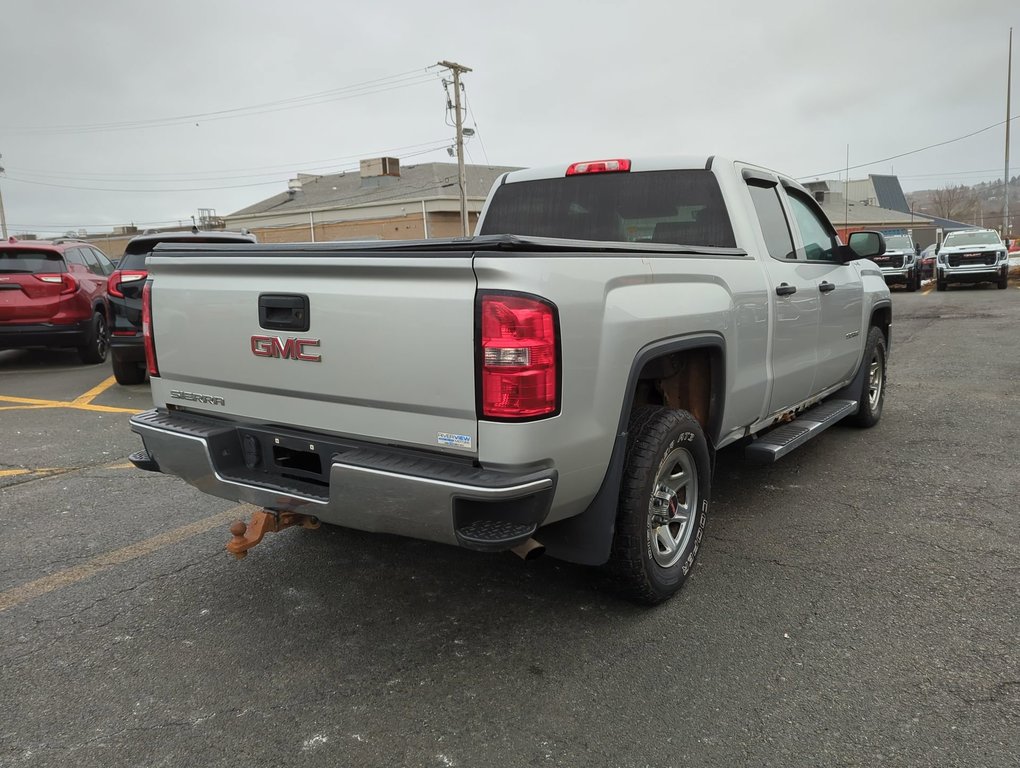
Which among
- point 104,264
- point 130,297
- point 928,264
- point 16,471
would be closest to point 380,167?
point 928,264

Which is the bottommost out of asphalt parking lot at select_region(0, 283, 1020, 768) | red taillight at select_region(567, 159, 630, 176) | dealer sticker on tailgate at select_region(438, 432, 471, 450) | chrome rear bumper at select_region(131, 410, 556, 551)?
asphalt parking lot at select_region(0, 283, 1020, 768)

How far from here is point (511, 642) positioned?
2986 millimetres

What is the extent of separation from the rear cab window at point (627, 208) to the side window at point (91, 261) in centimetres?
882

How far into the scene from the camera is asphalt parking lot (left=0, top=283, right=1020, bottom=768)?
2393mm

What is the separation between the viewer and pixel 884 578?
11.3ft

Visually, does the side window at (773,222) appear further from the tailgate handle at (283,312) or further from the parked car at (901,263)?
the parked car at (901,263)

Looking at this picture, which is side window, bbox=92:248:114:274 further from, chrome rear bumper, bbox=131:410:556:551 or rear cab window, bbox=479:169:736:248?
chrome rear bumper, bbox=131:410:556:551

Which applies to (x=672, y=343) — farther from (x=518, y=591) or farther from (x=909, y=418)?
(x=909, y=418)

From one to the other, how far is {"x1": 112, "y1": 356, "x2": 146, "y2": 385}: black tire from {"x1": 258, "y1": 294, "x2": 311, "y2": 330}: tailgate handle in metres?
6.57

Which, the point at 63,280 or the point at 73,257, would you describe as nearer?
the point at 63,280

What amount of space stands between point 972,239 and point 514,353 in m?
24.4

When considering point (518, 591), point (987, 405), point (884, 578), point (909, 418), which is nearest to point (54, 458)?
point (518, 591)

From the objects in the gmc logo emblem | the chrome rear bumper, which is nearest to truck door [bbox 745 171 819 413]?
the chrome rear bumper

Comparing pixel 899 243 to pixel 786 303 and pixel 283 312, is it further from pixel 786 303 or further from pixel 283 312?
pixel 283 312
